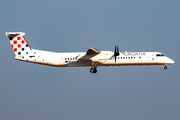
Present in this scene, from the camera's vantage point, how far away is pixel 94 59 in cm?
4953

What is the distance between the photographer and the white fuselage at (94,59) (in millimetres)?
49463

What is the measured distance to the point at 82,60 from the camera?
164 feet

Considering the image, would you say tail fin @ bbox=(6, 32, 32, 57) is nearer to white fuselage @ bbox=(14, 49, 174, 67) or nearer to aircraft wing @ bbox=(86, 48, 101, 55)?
white fuselage @ bbox=(14, 49, 174, 67)

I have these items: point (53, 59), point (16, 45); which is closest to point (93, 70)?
point (53, 59)

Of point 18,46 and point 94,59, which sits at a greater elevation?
point 18,46

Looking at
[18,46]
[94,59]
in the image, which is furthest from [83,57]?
[18,46]

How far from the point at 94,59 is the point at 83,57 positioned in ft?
5.41

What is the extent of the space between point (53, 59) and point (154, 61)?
15184mm

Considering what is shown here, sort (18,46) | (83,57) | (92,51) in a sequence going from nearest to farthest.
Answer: (92,51) → (83,57) → (18,46)

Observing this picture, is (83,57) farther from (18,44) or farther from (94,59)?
(18,44)

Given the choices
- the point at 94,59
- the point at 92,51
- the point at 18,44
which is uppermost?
the point at 18,44

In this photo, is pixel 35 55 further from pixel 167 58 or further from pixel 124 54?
pixel 167 58

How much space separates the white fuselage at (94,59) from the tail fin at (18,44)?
0.74 meters

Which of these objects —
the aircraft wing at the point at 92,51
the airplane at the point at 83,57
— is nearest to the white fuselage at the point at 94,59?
the airplane at the point at 83,57
